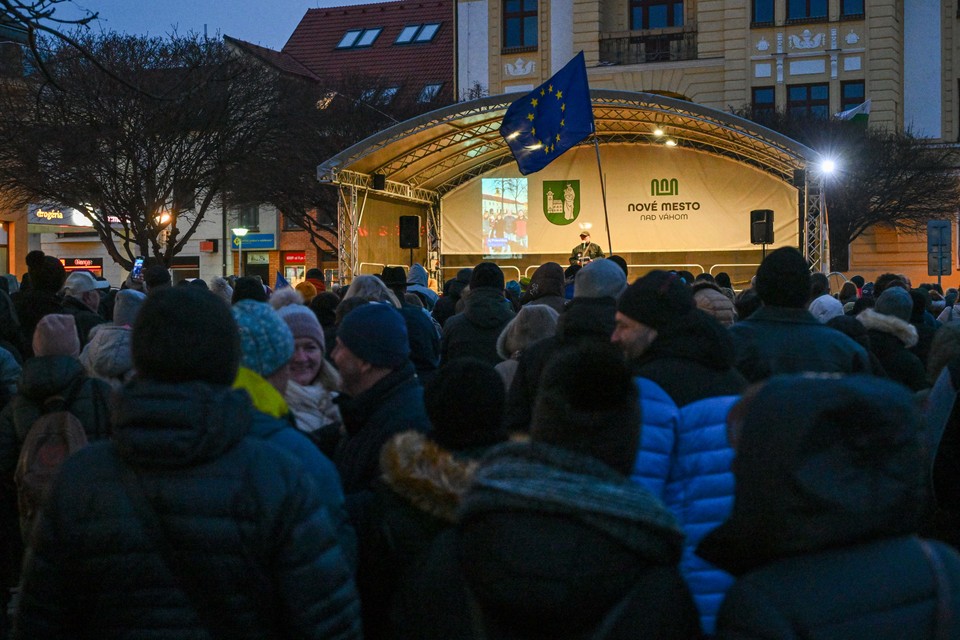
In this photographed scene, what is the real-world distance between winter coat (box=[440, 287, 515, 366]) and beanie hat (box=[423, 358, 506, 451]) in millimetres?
4394

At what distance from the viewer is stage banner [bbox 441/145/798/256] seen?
23.9m

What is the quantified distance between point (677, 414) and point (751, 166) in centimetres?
2162

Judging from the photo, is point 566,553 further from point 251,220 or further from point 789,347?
point 251,220

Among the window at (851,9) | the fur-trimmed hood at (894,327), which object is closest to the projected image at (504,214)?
the window at (851,9)

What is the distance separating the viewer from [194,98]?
21.3m

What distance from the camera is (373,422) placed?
3473 mm

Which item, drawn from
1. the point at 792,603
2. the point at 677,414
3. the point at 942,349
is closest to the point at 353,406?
the point at 677,414

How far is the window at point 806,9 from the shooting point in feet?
114

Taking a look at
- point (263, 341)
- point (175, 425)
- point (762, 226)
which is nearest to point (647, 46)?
point (762, 226)

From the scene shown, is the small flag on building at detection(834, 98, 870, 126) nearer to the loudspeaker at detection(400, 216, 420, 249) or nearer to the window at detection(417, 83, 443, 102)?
the loudspeaker at detection(400, 216, 420, 249)

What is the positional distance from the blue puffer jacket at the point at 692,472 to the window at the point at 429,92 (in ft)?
116

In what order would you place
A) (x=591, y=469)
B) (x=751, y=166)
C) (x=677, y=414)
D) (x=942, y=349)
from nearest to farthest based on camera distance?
(x=591, y=469) < (x=677, y=414) < (x=942, y=349) < (x=751, y=166)

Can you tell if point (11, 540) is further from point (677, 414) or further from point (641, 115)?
point (641, 115)

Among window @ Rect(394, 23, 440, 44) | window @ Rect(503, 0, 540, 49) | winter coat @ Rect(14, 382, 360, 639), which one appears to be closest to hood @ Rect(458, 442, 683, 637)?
winter coat @ Rect(14, 382, 360, 639)
